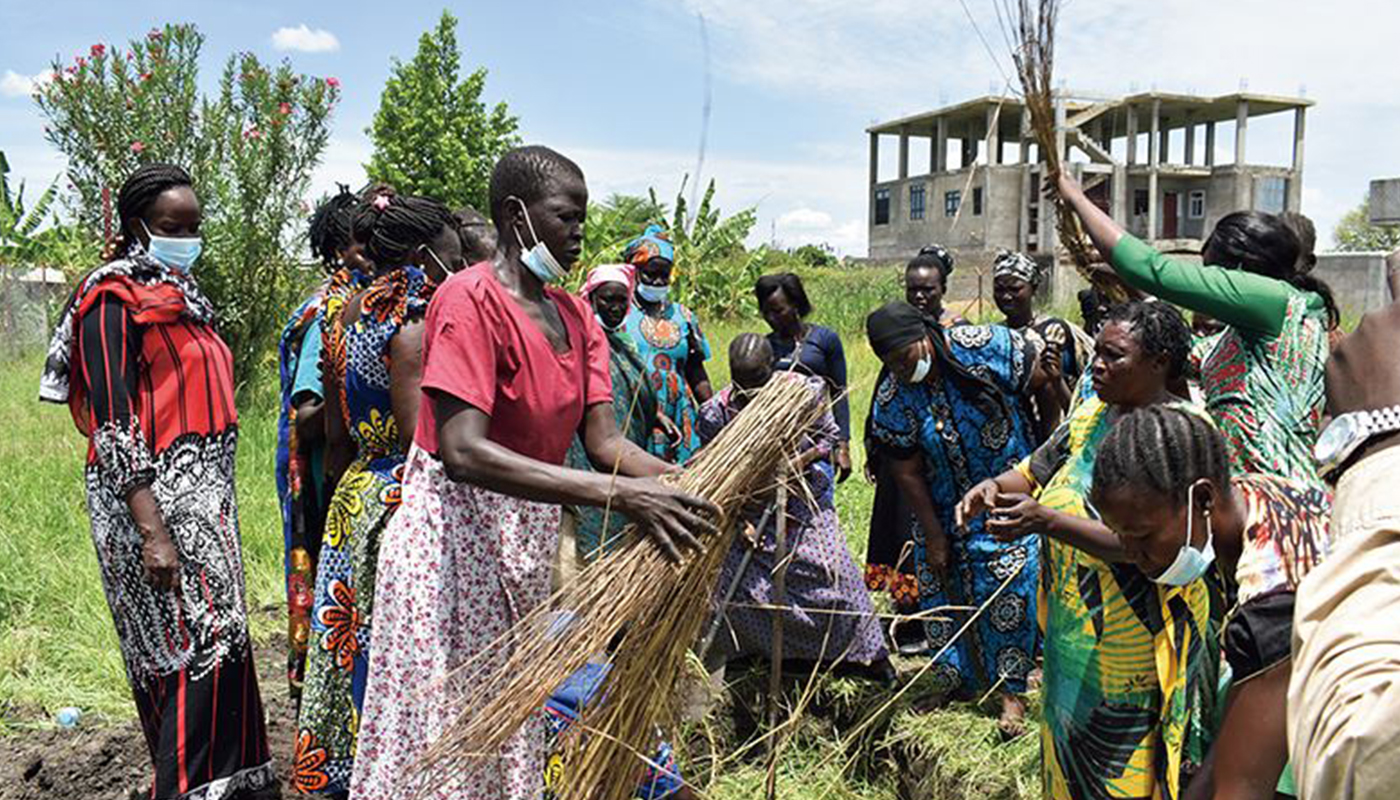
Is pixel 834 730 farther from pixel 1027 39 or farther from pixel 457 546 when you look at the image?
pixel 1027 39

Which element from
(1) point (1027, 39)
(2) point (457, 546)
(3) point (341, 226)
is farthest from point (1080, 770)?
(3) point (341, 226)

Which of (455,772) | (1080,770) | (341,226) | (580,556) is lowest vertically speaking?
(1080,770)

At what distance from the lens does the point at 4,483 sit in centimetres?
708

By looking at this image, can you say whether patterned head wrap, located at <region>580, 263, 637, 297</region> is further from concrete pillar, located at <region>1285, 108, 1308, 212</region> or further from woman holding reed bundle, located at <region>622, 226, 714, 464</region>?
concrete pillar, located at <region>1285, 108, 1308, 212</region>

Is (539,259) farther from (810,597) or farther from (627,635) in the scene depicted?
(810,597)

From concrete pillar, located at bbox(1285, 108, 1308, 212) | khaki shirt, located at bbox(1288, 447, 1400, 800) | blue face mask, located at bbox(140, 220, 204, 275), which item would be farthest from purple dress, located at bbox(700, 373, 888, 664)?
concrete pillar, located at bbox(1285, 108, 1308, 212)

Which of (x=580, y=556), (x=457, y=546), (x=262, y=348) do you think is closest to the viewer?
(x=457, y=546)

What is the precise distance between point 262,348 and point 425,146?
1809 cm

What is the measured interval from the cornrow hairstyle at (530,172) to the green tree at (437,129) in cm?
2473

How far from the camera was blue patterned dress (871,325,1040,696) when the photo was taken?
3865mm

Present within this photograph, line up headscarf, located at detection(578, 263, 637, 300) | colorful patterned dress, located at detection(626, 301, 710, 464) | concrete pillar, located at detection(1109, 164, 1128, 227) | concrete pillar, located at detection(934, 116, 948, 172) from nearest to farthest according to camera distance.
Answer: headscarf, located at detection(578, 263, 637, 300)
colorful patterned dress, located at detection(626, 301, 710, 464)
concrete pillar, located at detection(934, 116, 948, 172)
concrete pillar, located at detection(1109, 164, 1128, 227)

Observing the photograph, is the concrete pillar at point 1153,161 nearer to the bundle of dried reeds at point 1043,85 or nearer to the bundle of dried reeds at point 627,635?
the bundle of dried reeds at point 1043,85

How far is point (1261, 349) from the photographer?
3.01 m

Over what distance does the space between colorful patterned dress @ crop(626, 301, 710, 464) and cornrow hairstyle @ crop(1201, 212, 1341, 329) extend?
2.31 meters
